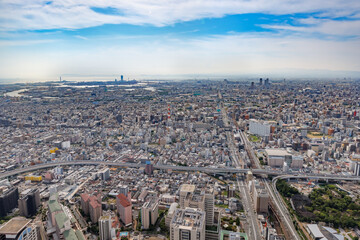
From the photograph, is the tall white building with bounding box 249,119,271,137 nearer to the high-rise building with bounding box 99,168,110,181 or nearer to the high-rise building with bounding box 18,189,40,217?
the high-rise building with bounding box 99,168,110,181

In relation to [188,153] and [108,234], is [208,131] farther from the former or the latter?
[108,234]

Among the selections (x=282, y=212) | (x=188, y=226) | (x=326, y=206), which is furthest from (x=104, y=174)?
(x=326, y=206)

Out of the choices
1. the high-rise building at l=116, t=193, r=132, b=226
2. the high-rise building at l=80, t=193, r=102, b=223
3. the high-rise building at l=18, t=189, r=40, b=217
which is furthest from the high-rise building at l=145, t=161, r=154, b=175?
the high-rise building at l=18, t=189, r=40, b=217

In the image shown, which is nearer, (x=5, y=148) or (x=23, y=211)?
(x=23, y=211)

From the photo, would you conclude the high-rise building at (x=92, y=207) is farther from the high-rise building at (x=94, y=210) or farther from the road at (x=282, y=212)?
the road at (x=282, y=212)

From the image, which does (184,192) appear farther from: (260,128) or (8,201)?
(260,128)

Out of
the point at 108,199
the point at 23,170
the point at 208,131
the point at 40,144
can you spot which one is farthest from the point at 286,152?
the point at 40,144
